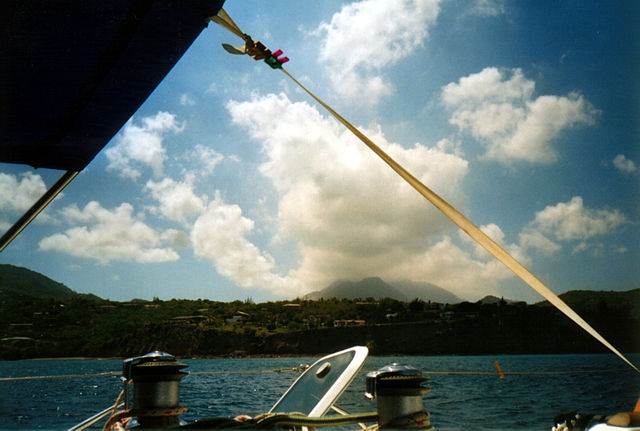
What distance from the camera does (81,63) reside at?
7.29ft

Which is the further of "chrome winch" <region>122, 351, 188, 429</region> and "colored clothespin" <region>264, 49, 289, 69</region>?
"colored clothespin" <region>264, 49, 289, 69</region>

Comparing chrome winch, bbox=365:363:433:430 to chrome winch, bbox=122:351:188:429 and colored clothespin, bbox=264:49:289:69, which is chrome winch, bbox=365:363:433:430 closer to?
chrome winch, bbox=122:351:188:429

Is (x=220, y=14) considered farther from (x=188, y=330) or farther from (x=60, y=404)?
(x=188, y=330)

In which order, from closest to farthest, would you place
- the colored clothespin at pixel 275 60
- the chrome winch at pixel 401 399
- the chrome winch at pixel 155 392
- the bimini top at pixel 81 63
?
the chrome winch at pixel 401 399 → the bimini top at pixel 81 63 → the chrome winch at pixel 155 392 → the colored clothespin at pixel 275 60

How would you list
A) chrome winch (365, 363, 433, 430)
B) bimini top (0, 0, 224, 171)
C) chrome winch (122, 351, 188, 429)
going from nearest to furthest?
1. chrome winch (365, 363, 433, 430)
2. bimini top (0, 0, 224, 171)
3. chrome winch (122, 351, 188, 429)

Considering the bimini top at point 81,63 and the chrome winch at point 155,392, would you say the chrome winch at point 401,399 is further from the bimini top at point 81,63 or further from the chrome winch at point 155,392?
the bimini top at point 81,63

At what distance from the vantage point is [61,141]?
2.83 m

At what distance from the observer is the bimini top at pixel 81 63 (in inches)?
74.4

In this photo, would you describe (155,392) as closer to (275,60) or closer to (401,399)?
(401,399)

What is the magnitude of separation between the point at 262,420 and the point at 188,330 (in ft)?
374

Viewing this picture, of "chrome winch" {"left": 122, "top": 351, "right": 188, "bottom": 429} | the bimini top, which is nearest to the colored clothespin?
the bimini top

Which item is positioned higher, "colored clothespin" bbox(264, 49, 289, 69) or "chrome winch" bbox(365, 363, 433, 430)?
"colored clothespin" bbox(264, 49, 289, 69)

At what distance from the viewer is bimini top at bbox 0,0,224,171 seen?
6.20 ft

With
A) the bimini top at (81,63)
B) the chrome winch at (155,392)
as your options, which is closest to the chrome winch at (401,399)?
the chrome winch at (155,392)
